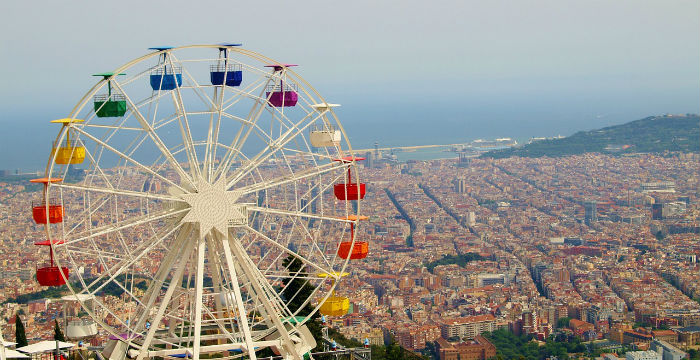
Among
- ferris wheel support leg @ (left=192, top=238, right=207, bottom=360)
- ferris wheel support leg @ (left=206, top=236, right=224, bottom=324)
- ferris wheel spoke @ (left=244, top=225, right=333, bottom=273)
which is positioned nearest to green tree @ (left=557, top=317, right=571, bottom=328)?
ferris wheel spoke @ (left=244, top=225, right=333, bottom=273)

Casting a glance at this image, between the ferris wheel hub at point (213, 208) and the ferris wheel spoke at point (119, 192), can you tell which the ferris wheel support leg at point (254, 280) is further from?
the ferris wheel spoke at point (119, 192)

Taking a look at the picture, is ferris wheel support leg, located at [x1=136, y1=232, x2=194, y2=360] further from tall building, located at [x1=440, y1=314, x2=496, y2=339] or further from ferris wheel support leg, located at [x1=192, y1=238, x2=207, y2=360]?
tall building, located at [x1=440, y1=314, x2=496, y2=339]

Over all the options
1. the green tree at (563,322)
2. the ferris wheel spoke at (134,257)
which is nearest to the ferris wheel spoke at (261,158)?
the ferris wheel spoke at (134,257)

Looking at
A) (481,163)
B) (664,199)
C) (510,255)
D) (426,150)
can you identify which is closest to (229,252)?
(510,255)

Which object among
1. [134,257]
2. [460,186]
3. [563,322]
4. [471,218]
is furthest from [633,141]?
[134,257]

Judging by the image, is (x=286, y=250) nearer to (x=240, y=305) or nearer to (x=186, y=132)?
(x=240, y=305)
